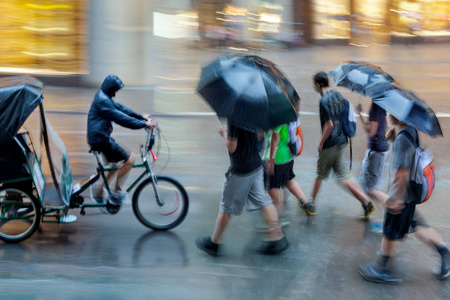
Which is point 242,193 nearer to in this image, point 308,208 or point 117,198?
point 308,208

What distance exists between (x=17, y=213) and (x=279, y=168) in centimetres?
273

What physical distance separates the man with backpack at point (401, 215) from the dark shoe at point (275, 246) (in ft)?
2.59

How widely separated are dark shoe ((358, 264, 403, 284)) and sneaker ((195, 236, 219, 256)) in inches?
55.4

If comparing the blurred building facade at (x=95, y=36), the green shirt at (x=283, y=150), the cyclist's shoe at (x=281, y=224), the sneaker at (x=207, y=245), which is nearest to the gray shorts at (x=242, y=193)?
the sneaker at (x=207, y=245)

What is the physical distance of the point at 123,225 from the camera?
6.77 metres

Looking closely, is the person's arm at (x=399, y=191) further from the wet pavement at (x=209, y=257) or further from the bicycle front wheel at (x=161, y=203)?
the bicycle front wheel at (x=161, y=203)

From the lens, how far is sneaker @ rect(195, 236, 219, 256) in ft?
20.0

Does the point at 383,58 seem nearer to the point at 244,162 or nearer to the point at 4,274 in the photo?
the point at 244,162


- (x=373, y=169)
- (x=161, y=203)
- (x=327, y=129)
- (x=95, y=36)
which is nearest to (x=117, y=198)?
(x=161, y=203)

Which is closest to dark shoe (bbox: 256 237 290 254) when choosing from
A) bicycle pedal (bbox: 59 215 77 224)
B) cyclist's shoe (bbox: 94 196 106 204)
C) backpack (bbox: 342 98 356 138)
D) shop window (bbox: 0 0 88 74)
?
backpack (bbox: 342 98 356 138)

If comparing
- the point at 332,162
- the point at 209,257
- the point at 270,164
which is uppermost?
the point at 270,164

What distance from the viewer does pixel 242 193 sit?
5922 millimetres

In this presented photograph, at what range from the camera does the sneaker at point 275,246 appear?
6.11m

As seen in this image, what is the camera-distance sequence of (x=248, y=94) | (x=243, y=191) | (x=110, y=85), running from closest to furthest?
1. (x=248, y=94)
2. (x=243, y=191)
3. (x=110, y=85)
